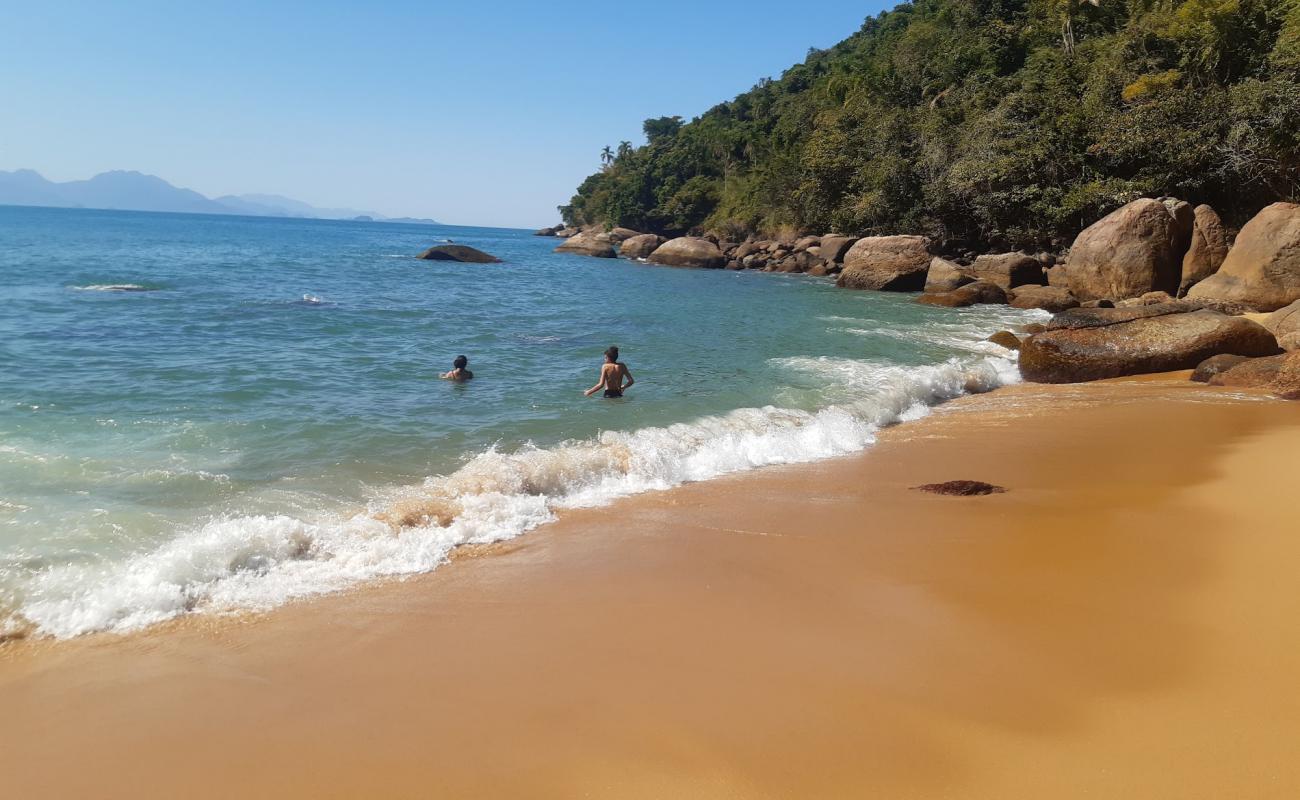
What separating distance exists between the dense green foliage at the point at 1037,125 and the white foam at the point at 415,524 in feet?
68.1

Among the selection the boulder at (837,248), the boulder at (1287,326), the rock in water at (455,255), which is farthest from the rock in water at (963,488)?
the rock in water at (455,255)

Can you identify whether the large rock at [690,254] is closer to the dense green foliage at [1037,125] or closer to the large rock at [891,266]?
the dense green foliage at [1037,125]

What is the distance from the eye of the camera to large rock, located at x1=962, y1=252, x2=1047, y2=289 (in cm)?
2488

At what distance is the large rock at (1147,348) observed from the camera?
40.5 feet

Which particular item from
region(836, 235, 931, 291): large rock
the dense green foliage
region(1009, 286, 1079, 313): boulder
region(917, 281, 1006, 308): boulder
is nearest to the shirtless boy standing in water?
region(917, 281, 1006, 308): boulder

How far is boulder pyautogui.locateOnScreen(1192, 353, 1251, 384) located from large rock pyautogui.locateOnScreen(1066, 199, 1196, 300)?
8.73 meters

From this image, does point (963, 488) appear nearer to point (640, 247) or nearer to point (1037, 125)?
point (1037, 125)

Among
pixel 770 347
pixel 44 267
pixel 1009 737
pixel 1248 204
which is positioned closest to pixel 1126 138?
pixel 1248 204

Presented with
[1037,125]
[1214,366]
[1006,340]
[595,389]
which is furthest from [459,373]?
[1037,125]

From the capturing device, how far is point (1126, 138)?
2480 centimetres

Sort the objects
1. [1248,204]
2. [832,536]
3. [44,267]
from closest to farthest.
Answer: [832,536]
[1248,204]
[44,267]

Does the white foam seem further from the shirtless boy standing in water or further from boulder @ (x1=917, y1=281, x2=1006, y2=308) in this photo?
boulder @ (x1=917, y1=281, x2=1006, y2=308)

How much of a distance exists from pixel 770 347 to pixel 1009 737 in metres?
12.5

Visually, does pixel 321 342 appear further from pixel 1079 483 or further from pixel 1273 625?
pixel 1273 625
